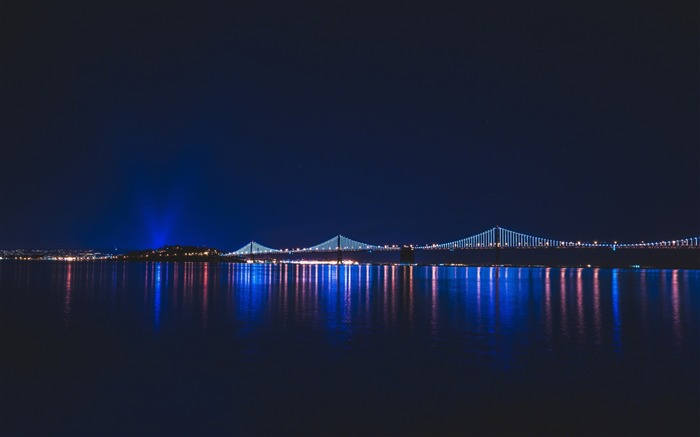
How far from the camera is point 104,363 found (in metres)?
9.16

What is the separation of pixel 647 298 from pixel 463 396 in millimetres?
18913

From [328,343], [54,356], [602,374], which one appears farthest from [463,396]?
[54,356]

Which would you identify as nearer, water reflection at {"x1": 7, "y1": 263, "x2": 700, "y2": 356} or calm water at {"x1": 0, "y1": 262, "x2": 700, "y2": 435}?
calm water at {"x1": 0, "y1": 262, "x2": 700, "y2": 435}

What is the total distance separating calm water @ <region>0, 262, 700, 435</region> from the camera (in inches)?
246

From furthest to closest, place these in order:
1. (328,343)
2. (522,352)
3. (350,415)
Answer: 1. (328,343)
2. (522,352)
3. (350,415)

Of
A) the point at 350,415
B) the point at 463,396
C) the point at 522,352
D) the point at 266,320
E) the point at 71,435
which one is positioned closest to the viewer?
the point at 71,435

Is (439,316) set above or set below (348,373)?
above

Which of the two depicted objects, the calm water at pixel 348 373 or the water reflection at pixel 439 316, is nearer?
the calm water at pixel 348 373

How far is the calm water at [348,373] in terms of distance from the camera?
625 centimetres

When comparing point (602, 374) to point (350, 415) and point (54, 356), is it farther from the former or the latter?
point (54, 356)

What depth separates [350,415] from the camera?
646 cm

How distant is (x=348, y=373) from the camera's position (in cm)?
835

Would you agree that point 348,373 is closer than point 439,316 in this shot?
Yes

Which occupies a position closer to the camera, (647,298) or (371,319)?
(371,319)
